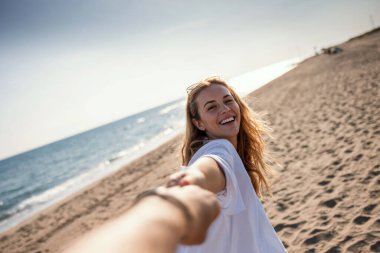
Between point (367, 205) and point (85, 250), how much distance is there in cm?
445

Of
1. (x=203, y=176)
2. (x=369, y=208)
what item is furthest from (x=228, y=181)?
(x=369, y=208)

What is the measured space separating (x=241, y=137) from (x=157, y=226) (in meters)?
1.95

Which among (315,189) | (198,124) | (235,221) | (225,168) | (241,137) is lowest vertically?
(315,189)

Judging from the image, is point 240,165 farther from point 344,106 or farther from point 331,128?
point 344,106

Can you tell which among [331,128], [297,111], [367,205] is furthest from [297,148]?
[297,111]

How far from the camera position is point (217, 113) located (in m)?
2.01

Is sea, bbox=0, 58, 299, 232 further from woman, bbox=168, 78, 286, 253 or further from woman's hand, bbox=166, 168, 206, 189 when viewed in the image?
woman's hand, bbox=166, 168, 206, 189

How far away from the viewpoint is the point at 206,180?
3.78ft

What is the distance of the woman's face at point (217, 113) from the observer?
6.60 feet

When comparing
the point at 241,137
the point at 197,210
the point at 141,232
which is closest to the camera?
the point at 141,232

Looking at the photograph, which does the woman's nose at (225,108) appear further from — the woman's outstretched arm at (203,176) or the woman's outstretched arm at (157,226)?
the woman's outstretched arm at (157,226)

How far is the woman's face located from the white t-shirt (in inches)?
14.1

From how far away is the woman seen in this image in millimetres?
1327

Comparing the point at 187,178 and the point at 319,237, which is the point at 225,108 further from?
the point at 319,237
